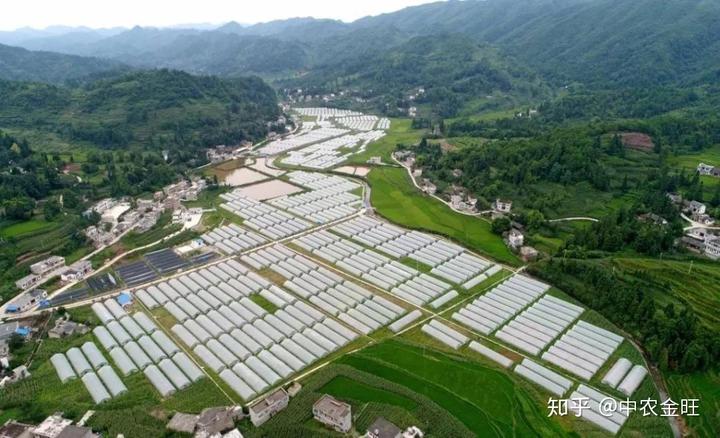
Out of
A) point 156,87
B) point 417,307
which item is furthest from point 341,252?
point 156,87

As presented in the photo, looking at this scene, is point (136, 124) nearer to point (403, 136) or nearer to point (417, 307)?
point (403, 136)

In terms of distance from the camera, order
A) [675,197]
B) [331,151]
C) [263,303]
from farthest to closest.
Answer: [331,151] < [675,197] < [263,303]

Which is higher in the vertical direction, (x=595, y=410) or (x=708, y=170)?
(x=708, y=170)

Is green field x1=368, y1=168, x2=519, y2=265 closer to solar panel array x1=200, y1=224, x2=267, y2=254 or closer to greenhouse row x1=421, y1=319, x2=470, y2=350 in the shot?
greenhouse row x1=421, y1=319, x2=470, y2=350

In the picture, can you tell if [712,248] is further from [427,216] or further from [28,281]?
[28,281]

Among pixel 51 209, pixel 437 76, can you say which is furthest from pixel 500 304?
pixel 437 76
